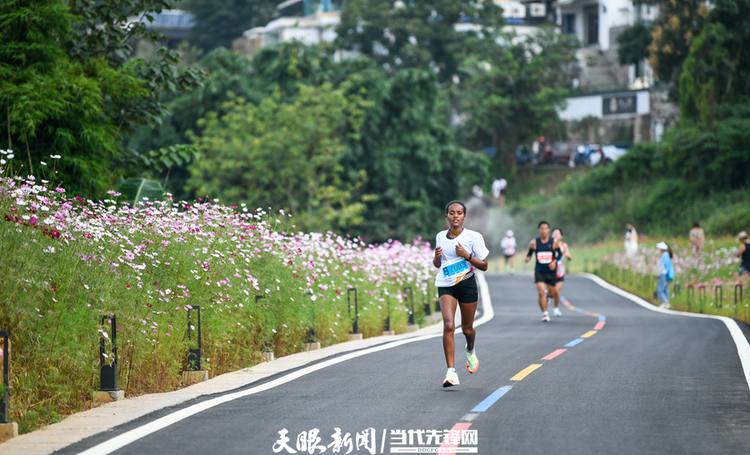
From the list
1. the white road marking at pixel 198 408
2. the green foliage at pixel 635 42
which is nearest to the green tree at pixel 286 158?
the green foliage at pixel 635 42

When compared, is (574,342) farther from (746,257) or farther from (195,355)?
(746,257)

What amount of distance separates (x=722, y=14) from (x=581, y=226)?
48.7 ft

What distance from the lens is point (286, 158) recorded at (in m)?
44.9

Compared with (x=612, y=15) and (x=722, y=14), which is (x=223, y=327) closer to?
(x=722, y=14)

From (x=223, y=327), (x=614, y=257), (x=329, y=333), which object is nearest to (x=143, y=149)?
(x=614, y=257)

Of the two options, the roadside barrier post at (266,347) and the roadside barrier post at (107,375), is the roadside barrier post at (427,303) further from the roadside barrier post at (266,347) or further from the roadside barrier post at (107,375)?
the roadside barrier post at (107,375)

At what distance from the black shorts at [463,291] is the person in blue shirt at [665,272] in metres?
14.9

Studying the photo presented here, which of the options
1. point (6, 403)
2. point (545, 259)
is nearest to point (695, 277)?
point (545, 259)

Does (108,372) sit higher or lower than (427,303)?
higher

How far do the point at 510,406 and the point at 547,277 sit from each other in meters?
12.1

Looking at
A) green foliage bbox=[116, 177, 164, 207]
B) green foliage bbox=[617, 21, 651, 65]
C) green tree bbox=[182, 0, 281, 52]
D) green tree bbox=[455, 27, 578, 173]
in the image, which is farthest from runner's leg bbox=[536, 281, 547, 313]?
green tree bbox=[182, 0, 281, 52]

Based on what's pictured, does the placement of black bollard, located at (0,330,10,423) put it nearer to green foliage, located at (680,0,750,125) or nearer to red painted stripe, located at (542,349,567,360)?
red painted stripe, located at (542,349,567,360)

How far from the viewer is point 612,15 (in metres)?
70.9

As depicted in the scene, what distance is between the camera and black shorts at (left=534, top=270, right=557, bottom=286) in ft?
69.4
